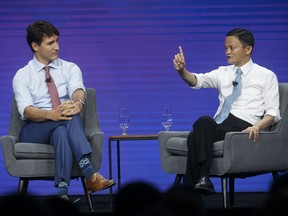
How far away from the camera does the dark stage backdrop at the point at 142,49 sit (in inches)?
256

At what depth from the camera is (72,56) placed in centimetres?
651

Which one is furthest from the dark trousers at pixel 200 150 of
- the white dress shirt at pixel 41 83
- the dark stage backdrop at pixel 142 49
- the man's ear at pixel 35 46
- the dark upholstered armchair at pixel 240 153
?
Result: the dark stage backdrop at pixel 142 49

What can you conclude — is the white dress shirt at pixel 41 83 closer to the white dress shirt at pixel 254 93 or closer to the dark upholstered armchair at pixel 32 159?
the dark upholstered armchair at pixel 32 159

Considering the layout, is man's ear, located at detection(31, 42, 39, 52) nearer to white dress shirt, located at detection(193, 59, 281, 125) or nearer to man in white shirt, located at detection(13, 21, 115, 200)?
man in white shirt, located at detection(13, 21, 115, 200)

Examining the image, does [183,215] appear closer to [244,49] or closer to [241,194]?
[244,49]

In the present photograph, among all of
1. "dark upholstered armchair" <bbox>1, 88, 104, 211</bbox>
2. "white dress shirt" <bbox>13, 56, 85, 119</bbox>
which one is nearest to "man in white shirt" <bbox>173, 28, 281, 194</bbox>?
"dark upholstered armchair" <bbox>1, 88, 104, 211</bbox>

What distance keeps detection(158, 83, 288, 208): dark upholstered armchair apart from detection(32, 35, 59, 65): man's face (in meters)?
0.99

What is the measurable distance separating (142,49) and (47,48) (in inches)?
60.4

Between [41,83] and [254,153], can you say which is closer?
[254,153]

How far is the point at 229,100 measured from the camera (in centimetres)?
515

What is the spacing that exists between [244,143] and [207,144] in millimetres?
270

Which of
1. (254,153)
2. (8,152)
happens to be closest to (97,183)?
(8,152)

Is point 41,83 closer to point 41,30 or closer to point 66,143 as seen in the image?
point 41,30

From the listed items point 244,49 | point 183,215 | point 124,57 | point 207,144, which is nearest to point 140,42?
point 124,57
